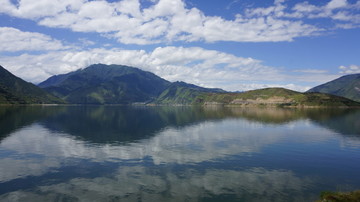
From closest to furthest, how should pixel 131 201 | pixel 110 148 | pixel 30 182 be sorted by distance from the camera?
pixel 131 201
pixel 30 182
pixel 110 148

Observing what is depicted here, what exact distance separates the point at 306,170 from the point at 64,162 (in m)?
Result: 58.9

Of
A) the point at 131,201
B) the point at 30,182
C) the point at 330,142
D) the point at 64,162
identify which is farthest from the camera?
the point at 330,142

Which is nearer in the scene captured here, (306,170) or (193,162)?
(306,170)

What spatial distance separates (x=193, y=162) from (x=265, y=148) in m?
32.7

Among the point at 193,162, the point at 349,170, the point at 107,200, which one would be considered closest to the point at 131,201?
the point at 107,200

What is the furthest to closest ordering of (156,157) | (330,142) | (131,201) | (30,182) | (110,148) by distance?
1. (330,142)
2. (110,148)
3. (156,157)
4. (30,182)
5. (131,201)

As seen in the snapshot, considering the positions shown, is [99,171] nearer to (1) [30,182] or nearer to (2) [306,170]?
(1) [30,182]

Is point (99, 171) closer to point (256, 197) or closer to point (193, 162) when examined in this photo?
point (193, 162)

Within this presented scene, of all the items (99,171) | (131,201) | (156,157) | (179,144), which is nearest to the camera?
(131,201)

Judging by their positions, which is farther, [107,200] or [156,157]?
[156,157]

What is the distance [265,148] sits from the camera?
276 ft

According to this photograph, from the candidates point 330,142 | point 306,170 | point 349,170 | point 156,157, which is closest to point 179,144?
point 156,157

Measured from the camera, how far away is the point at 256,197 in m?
40.8

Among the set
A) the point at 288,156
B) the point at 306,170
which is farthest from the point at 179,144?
the point at 306,170
